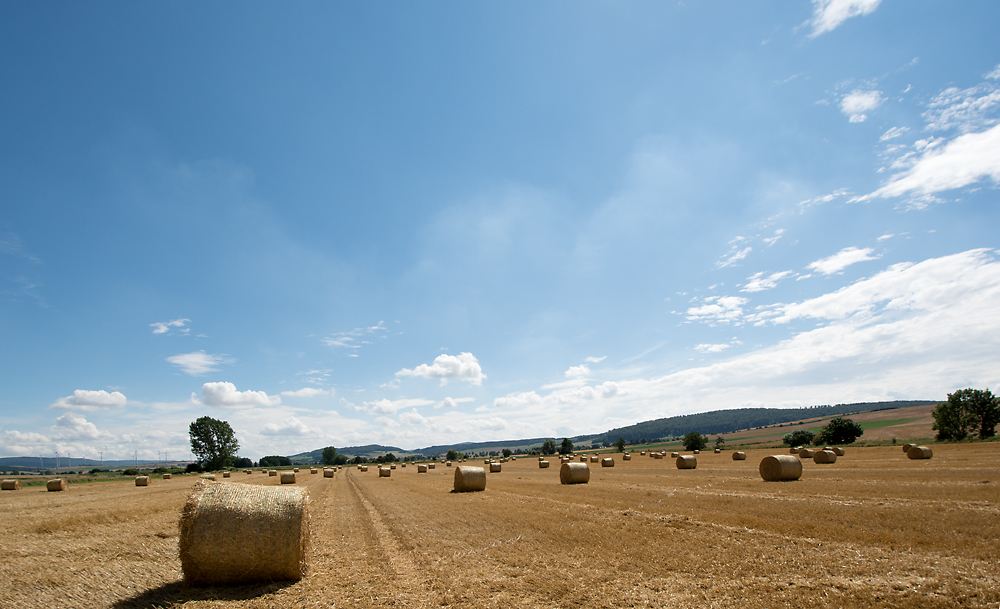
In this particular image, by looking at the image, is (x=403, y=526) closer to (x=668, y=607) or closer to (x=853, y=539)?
(x=668, y=607)

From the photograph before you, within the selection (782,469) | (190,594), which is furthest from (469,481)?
(190,594)

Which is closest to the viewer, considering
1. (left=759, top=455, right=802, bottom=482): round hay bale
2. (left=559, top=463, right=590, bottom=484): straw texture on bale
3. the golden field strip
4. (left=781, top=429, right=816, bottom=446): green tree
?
the golden field strip

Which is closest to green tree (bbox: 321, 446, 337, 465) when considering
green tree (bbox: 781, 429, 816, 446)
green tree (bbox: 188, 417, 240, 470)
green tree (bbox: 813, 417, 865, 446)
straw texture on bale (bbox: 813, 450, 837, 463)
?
green tree (bbox: 188, 417, 240, 470)

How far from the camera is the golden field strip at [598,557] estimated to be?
23.7ft

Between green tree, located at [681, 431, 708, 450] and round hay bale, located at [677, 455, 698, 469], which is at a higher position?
round hay bale, located at [677, 455, 698, 469]

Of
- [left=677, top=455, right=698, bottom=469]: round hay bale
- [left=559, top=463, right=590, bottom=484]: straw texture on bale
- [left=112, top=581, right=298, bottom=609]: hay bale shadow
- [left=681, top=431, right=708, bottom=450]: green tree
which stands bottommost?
[left=681, top=431, right=708, bottom=450]: green tree

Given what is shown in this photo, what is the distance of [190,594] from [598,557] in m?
7.44

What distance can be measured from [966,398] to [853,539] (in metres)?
68.2

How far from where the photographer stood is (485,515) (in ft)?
50.3

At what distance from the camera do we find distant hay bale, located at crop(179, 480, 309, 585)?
27.5 ft

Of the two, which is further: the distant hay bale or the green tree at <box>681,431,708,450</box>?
the green tree at <box>681,431,708,450</box>

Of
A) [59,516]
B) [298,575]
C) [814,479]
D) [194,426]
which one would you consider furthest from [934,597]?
[194,426]

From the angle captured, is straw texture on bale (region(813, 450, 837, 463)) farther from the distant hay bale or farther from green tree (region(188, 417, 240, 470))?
green tree (region(188, 417, 240, 470))

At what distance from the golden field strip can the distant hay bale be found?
28cm
